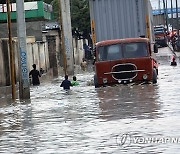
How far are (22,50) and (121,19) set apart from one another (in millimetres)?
7701

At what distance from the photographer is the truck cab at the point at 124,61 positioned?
27.9 meters

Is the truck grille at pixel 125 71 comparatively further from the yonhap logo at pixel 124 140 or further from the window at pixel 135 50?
the yonhap logo at pixel 124 140

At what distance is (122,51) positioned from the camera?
2825cm

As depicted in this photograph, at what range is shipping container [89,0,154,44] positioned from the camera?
102 ft

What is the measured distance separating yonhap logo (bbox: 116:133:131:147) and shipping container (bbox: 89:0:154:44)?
18635 mm

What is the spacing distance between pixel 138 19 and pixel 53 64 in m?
21.0

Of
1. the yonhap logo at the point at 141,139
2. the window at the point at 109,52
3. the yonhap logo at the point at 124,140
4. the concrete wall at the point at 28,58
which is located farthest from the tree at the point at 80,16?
the yonhap logo at the point at 141,139

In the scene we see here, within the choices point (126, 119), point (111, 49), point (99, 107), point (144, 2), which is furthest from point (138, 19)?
point (126, 119)

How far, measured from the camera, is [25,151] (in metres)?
11.7

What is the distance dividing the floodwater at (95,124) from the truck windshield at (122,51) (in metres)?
4.44

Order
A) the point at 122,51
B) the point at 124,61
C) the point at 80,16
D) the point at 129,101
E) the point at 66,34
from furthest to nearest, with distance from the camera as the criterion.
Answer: the point at 80,16
the point at 66,34
the point at 122,51
the point at 124,61
the point at 129,101

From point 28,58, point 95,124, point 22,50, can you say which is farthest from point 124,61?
point 28,58

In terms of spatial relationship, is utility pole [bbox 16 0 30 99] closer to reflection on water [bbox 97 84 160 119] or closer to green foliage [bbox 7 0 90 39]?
reflection on water [bbox 97 84 160 119]

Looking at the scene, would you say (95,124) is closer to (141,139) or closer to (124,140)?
(124,140)
